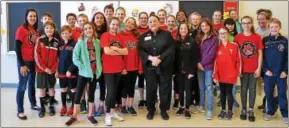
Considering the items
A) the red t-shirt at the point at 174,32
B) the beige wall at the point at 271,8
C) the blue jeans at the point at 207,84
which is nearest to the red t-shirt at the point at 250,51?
the blue jeans at the point at 207,84

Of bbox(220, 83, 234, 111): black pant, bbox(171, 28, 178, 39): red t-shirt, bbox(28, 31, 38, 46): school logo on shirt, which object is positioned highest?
bbox(171, 28, 178, 39): red t-shirt

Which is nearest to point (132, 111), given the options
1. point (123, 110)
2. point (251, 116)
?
point (123, 110)

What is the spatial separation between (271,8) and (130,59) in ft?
8.96

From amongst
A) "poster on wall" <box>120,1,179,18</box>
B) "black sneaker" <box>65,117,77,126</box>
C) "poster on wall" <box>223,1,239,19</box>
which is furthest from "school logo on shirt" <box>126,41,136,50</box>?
"poster on wall" <box>223,1,239,19</box>

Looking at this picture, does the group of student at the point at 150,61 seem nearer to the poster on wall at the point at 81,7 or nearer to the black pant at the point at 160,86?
the black pant at the point at 160,86

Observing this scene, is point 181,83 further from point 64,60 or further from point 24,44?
point 24,44

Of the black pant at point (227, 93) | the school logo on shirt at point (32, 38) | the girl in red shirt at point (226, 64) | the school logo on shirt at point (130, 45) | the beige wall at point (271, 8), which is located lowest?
the black pant at point (227, 93)

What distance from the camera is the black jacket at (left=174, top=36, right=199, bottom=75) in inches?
131

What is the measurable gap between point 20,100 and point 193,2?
3007 millimetres

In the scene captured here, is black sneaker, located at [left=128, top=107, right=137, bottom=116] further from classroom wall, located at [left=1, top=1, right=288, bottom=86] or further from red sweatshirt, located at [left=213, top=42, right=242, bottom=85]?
classroom wall, located at [left=1, top=1, right=288, bottom=86]

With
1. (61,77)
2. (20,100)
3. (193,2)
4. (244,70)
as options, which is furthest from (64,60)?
(193,2)

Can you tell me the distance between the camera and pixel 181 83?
3.47 m

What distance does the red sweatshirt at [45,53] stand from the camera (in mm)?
3365

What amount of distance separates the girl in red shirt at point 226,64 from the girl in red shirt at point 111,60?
40.7 inches
